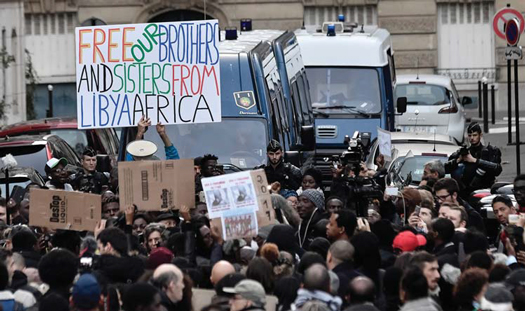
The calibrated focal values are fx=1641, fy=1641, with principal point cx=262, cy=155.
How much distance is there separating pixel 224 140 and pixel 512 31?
6.48 meters

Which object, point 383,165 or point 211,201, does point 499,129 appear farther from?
point 211,201

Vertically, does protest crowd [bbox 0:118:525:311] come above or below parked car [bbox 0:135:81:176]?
below

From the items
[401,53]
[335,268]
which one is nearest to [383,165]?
[335,268]

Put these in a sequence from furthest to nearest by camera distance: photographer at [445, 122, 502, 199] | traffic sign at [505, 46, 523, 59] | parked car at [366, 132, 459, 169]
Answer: traffic sign at [505, 46, 523, 59] < parked car at [366, 132, 459, 169] < photographer at [445, 122, 502, 199]

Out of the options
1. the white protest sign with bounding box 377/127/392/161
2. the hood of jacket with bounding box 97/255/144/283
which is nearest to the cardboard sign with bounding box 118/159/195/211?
the hood of jacket with bounding box 97/255/144/283

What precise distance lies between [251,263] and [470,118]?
27467 mm

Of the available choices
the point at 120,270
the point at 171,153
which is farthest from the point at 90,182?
the point at 120,270

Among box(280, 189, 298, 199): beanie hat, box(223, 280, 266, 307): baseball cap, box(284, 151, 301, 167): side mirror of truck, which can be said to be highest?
box(284, 151, 301, 167): side mirror of truck

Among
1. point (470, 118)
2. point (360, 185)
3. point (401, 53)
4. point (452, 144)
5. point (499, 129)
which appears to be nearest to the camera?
point (360, 185)

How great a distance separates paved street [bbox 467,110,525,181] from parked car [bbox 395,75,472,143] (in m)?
0.92

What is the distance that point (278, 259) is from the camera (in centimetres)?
1095

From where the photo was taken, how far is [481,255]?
10.5 m

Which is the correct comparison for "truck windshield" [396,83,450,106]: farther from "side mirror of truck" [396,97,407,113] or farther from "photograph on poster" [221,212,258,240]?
"photograph on poster" [221,212,258,240]

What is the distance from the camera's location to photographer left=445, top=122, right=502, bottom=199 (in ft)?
54.0
